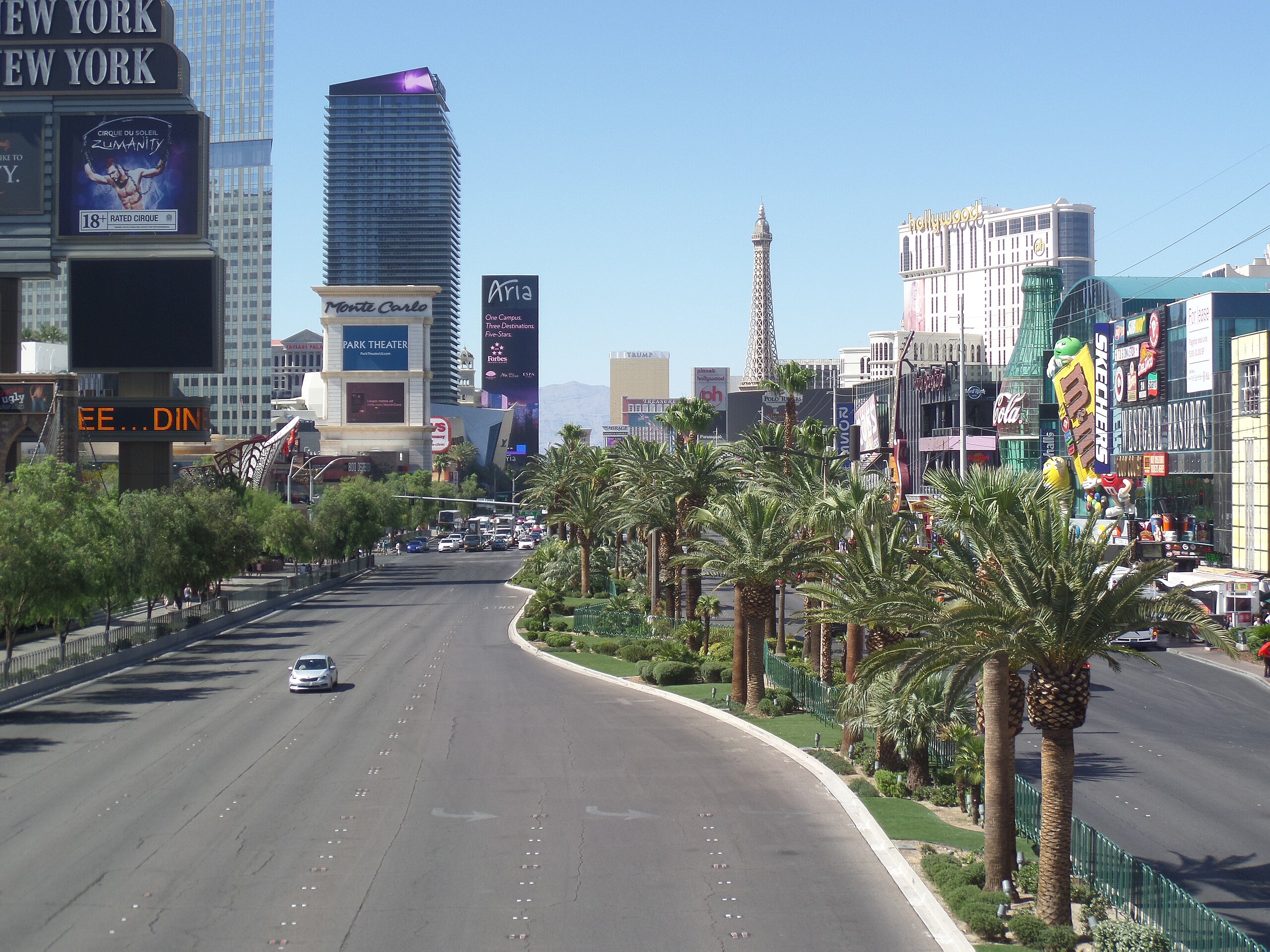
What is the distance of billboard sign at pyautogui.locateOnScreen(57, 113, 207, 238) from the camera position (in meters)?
67.4

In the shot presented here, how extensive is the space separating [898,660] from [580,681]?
2493cm

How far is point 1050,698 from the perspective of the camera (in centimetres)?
1659

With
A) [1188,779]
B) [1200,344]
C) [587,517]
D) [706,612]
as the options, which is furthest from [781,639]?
[1200,344]

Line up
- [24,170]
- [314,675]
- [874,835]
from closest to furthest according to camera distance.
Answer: [874,835] < [314,675] < [24,170]

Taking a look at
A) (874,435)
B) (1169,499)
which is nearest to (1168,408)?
(1169,499)

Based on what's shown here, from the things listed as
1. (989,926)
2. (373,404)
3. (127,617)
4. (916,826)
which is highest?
(373,404)

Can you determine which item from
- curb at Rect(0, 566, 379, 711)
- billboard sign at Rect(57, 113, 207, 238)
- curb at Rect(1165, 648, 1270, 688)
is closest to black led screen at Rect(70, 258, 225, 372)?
billboard sign at Rect(57, 113, 207, 238)

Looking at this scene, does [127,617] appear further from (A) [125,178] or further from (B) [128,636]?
(A) [125,178]

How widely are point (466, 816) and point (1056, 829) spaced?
1092cm

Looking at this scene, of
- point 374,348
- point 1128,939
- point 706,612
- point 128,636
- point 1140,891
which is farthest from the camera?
point 374,348

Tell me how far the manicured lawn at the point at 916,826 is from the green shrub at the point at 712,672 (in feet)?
55.8

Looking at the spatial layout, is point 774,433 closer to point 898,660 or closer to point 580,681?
point 580,681

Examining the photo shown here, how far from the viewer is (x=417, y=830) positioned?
71.5 ft

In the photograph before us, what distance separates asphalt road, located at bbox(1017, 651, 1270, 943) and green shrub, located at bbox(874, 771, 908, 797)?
339 centimetres
